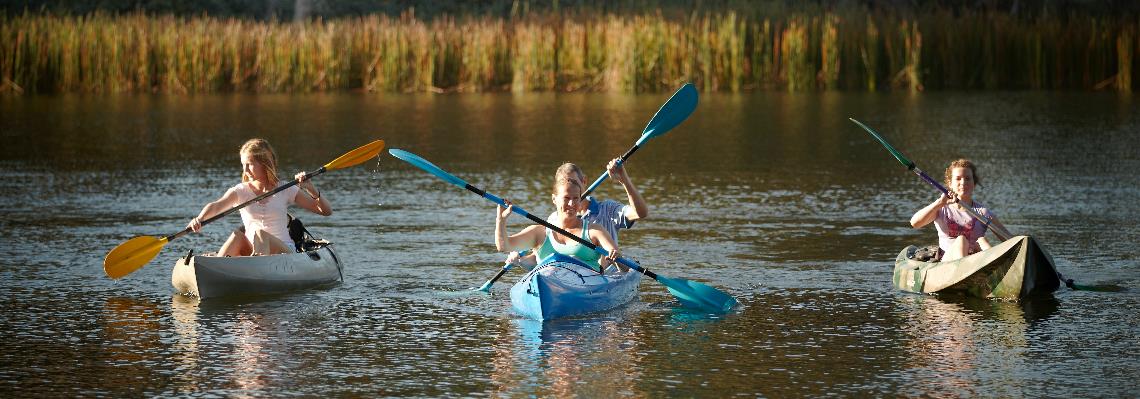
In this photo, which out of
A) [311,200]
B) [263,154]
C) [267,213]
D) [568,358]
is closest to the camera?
[568,358]

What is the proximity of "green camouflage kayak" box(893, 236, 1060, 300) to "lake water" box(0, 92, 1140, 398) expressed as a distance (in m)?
0.11

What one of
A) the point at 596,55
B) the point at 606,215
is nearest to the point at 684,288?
the point at 606,215

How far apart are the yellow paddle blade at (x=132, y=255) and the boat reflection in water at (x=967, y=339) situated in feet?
13.8

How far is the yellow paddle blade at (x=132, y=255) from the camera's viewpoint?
385 inches

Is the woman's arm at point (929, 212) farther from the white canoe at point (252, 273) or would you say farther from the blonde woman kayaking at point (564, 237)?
the white canoe at point (252, 273)

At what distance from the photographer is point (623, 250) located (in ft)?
36.8

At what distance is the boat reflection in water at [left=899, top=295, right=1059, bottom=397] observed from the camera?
7168 millimetres

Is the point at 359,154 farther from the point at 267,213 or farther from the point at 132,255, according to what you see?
the point at 132,255

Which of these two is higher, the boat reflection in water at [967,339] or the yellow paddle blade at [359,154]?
the yellow paddle blade at [359,154]

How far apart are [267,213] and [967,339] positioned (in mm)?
4063

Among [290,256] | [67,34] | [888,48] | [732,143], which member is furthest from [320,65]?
[290,256]

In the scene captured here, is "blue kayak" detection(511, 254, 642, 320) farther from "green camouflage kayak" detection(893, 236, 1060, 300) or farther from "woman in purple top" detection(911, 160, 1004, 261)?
"woman in purple top" detection(911, 160, 1004, 261)

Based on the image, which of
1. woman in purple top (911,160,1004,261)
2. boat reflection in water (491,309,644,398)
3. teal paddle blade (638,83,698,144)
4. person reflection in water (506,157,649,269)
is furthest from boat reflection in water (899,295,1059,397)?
teal paddle blade (638,83,698,144)

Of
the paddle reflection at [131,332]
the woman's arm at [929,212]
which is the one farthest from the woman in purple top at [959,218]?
the paddle reflection at [131,332]
